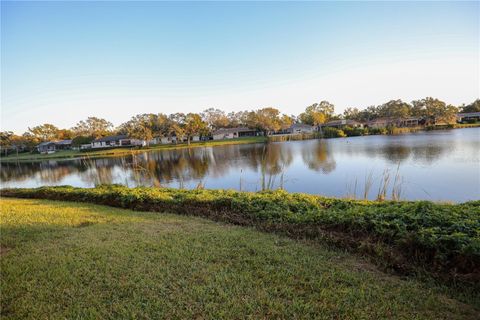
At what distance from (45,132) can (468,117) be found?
113620 mm

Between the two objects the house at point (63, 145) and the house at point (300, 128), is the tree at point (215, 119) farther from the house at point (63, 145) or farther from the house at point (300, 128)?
the house at point (63, 145)

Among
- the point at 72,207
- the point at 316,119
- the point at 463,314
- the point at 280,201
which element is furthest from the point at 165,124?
the point at 463,314

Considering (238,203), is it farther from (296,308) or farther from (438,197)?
(438,197)

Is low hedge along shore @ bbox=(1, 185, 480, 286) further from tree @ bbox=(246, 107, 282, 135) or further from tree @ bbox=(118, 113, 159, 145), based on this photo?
tree @ bbox=(246, 107, 282, 135)

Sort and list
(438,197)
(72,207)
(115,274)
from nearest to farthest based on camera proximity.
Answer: (115,274) < (72,207) < (438,197)

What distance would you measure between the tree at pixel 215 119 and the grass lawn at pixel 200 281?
73222mm

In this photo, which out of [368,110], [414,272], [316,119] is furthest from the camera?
[368,110]

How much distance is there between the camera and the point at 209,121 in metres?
78.3

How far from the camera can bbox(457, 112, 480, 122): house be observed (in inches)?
2464

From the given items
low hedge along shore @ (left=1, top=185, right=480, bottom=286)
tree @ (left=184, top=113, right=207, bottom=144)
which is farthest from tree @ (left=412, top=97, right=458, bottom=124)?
low hedge along shore @ (left=1, top=185, right=480, bottom=286)

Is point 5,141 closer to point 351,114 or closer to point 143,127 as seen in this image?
point 143,127

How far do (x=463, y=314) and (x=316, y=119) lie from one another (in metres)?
66.0

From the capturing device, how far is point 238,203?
6.14 metres

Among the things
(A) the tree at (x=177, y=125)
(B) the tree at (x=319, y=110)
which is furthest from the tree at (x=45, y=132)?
(B) the tree at (x=319, y=110)
